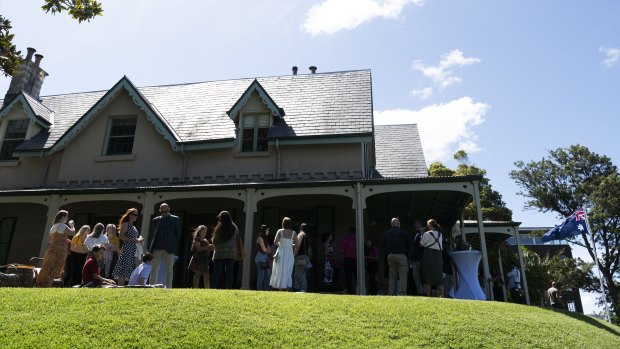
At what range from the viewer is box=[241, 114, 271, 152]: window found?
50.2 feet

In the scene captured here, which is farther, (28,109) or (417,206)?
(28,109)

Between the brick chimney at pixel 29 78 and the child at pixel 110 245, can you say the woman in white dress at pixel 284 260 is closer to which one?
the child at pixel 110 245

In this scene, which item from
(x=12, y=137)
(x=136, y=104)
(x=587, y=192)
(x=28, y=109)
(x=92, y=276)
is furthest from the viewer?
(x=587, y=192)

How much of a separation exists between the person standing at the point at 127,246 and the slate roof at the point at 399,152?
9386 millimetres

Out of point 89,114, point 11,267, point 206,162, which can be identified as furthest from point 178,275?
point 89,114

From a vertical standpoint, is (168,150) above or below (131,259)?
above

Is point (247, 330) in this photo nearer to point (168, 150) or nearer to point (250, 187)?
point (250, 187)

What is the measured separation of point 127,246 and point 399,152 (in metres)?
11.4

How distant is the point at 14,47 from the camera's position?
6.17 meters

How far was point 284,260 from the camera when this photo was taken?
945cm

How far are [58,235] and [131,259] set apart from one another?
4.88 feet

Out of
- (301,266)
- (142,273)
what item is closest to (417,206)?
(301,266)

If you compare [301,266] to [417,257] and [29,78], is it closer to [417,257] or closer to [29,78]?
[417,257]

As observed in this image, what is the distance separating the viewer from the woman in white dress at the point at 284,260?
30.8ft
